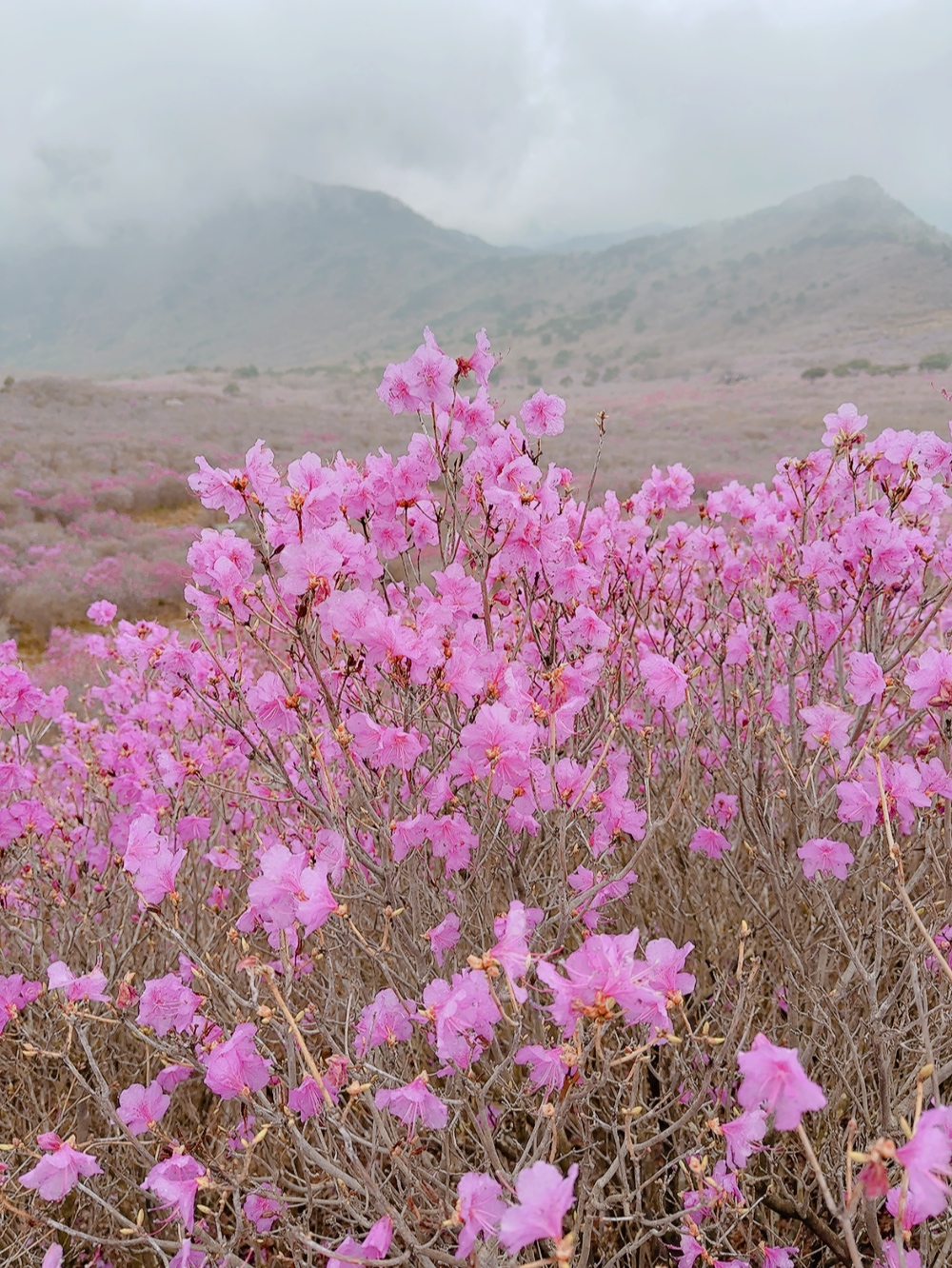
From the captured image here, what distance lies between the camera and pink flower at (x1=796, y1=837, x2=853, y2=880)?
2002 mm

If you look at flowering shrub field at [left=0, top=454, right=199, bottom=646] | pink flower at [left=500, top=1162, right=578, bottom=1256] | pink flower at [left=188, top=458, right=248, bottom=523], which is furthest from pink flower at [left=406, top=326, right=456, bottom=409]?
flowering shrub field at [left=0, top=454, right=199, bottom=646]

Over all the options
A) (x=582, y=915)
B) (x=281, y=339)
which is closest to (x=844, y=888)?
(x=582, y=915)

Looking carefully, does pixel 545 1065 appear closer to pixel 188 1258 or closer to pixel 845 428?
pixel 188 1258

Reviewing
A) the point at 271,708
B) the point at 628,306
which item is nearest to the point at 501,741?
the point at 271,708

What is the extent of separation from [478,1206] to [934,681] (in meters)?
1.49

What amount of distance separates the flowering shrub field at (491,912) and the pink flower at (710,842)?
0.5 inches

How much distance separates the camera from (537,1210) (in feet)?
3.07

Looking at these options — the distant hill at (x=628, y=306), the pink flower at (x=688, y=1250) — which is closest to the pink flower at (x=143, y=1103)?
the pink flower at (x=688, y=1250)

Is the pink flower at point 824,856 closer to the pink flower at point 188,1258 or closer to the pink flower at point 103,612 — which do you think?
the pink flower at point 188,1258

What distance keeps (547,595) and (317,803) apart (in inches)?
37.3

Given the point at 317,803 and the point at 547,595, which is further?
the point at 547,595

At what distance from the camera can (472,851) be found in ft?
6.98

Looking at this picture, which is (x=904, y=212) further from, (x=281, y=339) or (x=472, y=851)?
(x=472, y=851)

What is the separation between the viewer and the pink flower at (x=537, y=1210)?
92 centimetres
